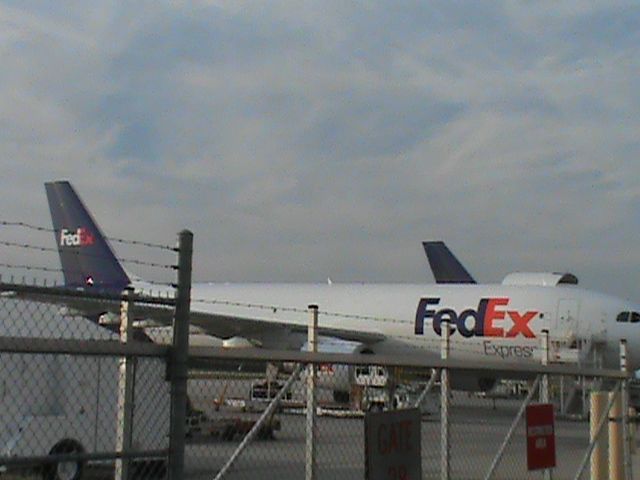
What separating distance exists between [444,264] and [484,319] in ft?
100

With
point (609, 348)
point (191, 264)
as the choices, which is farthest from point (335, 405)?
point (609, 348)

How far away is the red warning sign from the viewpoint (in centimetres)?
781

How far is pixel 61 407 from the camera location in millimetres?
7016

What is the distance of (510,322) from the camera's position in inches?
1113

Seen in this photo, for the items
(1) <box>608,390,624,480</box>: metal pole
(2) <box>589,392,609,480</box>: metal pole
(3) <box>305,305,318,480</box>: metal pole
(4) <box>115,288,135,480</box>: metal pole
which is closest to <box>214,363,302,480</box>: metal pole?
(3) <box>305,305,318,480</box>: metal pole

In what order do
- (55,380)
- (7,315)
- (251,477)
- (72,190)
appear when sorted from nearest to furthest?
(7,315) → (55,380) → (251,477) → (72,190)

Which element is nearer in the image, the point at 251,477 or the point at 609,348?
the point at 251,477

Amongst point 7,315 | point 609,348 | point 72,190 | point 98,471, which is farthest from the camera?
point 72,190

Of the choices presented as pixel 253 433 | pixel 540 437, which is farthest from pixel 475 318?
pixel 253 433

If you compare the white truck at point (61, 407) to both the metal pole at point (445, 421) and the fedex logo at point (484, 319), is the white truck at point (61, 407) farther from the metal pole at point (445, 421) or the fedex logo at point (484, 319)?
the fedex logo at point (484, 319)

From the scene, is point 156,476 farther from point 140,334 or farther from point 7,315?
point 140,334

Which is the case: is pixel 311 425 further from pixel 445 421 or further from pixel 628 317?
pixel 628 317

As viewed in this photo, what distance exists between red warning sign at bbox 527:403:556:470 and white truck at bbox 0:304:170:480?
3.12 meters

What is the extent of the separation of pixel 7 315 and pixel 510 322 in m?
23.5
